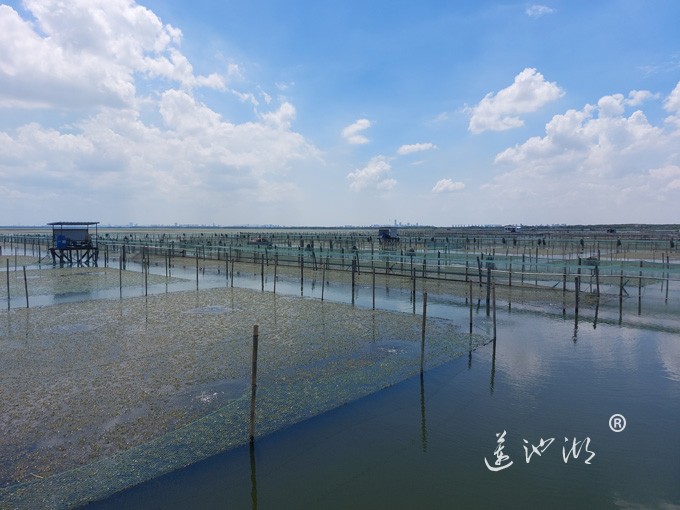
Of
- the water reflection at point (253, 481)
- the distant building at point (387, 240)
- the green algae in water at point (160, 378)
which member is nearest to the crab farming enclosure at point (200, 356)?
the green algae in water at point (160, 378)

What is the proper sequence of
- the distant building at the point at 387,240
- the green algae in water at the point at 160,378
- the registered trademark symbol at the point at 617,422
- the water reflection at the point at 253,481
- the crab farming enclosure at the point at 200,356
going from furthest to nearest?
the distant building at the point at 387,240
the registered trademark symbol at the point at 617,422
the crab farming enclosure at the point at 200,356
the green algae in water at the point at 160,378
the water reflection at the point at 253,481

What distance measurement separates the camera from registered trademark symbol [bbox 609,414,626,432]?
8.04 metres

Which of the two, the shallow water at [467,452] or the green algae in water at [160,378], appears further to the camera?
the green algae in water at [160,378]

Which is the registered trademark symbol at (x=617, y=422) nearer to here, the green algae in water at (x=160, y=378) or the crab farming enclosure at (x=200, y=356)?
the crab farming enclosure at (x=200, y=356)

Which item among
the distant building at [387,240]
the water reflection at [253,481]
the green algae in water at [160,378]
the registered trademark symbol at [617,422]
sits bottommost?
the water reflection at [253,481]

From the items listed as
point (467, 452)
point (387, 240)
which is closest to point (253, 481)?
point (467, 452)

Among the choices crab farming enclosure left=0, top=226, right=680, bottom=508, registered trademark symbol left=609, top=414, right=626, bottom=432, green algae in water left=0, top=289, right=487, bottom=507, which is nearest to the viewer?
green algae in water left=0, top=289, right=487, bottom=507

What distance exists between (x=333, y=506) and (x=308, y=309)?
502 inches

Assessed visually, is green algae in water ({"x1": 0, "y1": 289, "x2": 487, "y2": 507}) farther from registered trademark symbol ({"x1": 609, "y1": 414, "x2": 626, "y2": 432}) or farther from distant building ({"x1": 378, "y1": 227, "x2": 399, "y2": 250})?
distant building ({"x1": 378, "y1": 227, "x2": 399, "y2": 250})

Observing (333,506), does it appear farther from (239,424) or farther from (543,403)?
(543,403)

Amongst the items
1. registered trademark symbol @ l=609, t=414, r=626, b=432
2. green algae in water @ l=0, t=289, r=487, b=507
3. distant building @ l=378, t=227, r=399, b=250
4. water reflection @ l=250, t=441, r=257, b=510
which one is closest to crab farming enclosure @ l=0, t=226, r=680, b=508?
green algae in water @ l=0, t=289, r=487, b=507

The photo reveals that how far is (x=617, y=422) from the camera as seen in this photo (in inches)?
326

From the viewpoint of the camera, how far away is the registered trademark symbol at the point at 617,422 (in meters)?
8.04

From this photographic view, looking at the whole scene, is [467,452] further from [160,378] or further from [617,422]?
[160,378]
